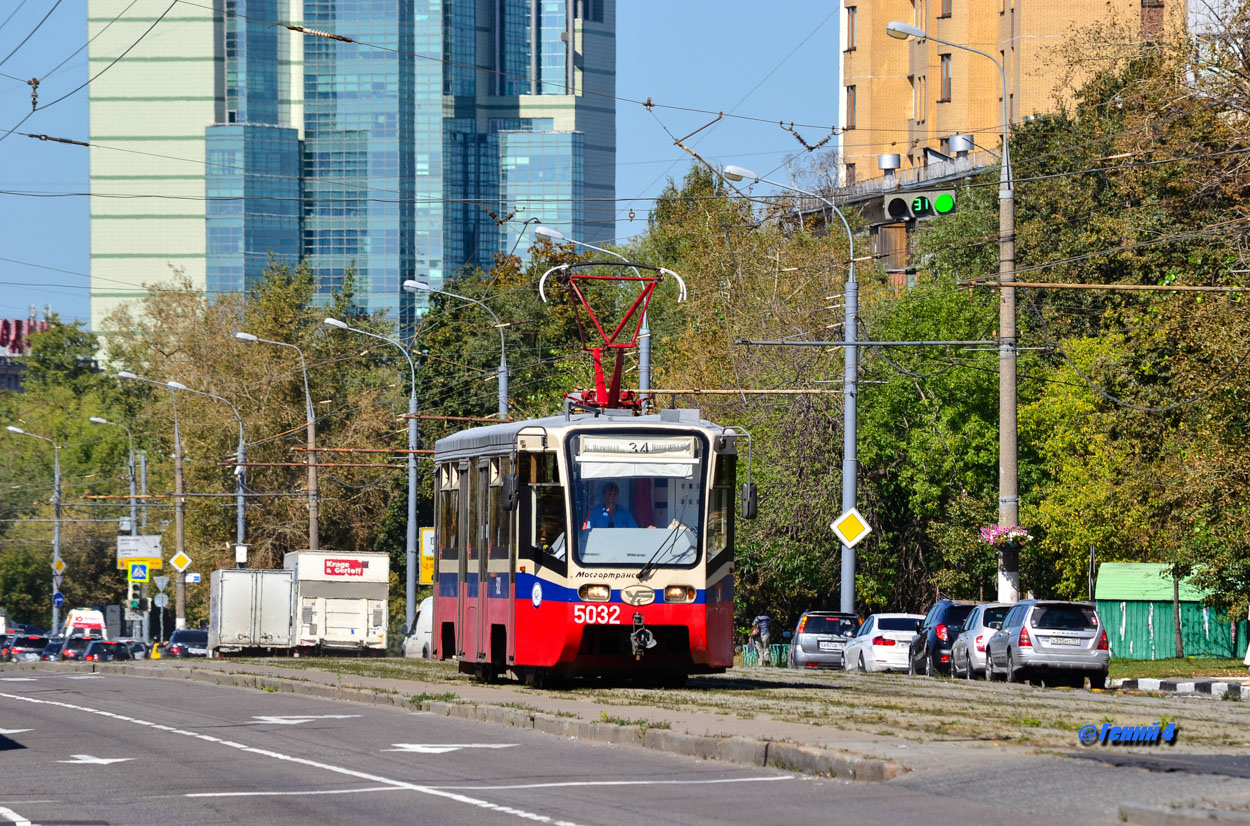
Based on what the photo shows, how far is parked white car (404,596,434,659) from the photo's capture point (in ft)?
152

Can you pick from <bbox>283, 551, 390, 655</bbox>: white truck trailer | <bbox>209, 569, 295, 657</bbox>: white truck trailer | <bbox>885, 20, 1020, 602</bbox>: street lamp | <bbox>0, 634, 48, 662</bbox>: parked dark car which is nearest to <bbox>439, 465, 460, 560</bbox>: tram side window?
<bbox>885, 20, 1020, 602</bbox>: street lamp

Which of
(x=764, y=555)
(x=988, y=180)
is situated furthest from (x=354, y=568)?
(x=988, y=180)

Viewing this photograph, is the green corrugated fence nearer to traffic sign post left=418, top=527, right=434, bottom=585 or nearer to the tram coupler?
Result: traffic sign post left=418, top=527, right=434, bottom=585

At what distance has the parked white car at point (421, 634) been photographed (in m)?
46.4

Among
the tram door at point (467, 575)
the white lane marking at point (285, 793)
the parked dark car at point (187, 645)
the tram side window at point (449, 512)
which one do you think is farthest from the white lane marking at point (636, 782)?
the parked dark car at point (187, 645)

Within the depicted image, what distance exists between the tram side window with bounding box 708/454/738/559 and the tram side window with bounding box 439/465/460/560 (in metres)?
4.13

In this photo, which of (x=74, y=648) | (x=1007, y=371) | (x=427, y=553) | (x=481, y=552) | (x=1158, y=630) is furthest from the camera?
(x=74, y=648)

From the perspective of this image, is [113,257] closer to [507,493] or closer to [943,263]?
[943,263]

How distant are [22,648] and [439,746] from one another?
6281cm

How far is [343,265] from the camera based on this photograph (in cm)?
16638

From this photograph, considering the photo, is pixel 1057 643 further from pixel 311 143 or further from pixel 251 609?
pixel 311 143

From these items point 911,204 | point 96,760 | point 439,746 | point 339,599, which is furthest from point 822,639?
point 96,760

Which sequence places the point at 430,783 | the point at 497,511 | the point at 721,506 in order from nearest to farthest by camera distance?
the point at 430,783, the point at 721,506, the point at 497,511

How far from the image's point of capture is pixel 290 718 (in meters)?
20.9
